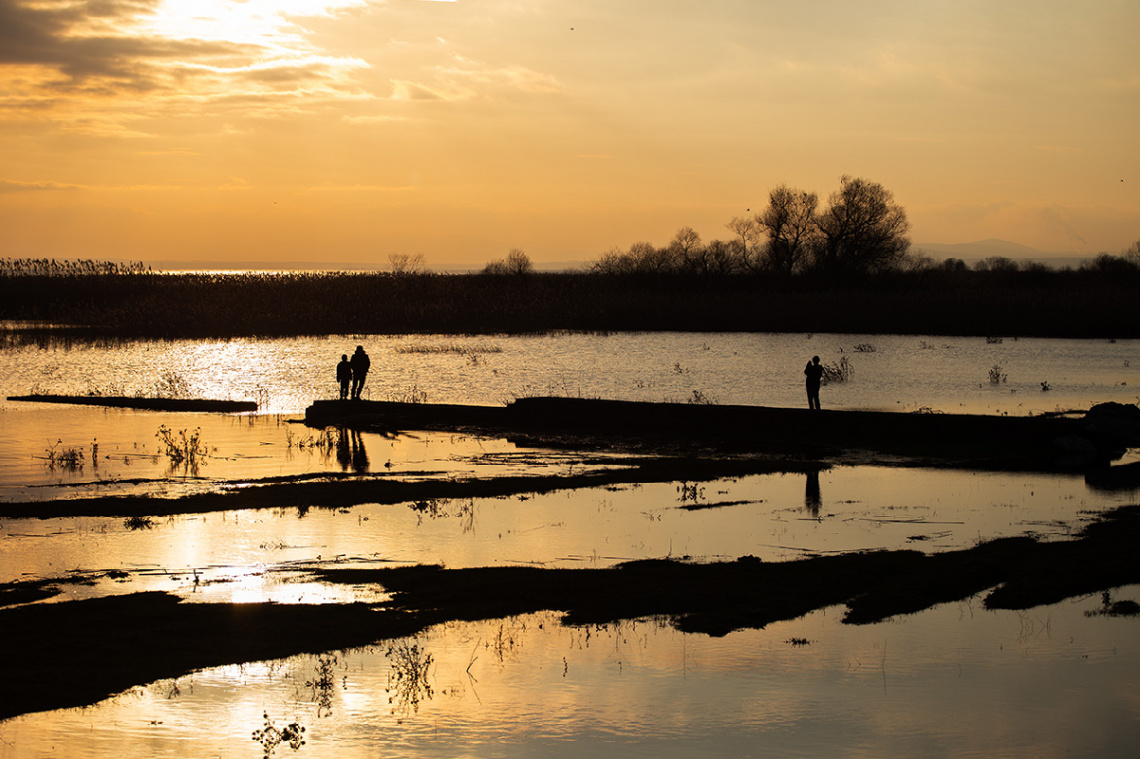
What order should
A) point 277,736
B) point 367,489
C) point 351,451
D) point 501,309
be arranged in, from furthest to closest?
point 501,309 < point 351,451 < point 367,489 < point 277,736

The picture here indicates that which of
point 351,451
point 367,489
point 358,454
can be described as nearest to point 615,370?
point 351,451

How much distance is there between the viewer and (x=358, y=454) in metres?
22.7

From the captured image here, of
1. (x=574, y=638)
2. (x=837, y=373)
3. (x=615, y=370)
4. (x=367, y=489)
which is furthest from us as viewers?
(x=615, y=370)

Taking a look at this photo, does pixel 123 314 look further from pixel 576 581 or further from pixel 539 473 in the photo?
pixel 576 581

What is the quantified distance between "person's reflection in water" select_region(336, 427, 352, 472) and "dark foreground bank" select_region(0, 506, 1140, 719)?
9077mm

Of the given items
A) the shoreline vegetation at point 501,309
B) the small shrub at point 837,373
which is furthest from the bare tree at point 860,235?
the small shrub at point 837,373

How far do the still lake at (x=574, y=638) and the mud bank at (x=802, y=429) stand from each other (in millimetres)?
1982

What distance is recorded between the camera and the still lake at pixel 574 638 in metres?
8.37

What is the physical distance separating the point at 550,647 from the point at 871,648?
10.1 feet

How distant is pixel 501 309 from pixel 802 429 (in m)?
51.8

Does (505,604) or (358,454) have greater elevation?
(358,454)

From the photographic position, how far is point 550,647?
10.2 m

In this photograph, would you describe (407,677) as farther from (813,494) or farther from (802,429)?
(802,429)

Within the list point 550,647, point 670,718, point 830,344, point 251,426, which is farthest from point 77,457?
point 830,344
